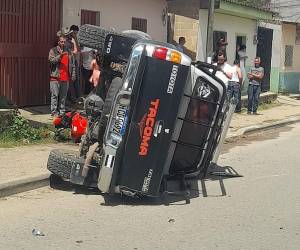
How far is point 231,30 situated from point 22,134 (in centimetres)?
1163

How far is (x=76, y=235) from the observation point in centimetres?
552

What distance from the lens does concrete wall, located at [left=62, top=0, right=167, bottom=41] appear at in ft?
42.4

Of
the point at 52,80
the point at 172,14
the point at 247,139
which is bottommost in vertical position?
the point at 247,139

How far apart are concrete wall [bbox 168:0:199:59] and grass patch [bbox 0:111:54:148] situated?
8.24 meters

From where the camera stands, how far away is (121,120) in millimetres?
6402

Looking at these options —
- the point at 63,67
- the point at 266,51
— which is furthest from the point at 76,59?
the point at 266,51

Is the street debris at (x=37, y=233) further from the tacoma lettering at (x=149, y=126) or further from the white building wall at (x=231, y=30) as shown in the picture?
the white building wall at (x=231, y=30)

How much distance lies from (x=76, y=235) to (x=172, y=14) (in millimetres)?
13156

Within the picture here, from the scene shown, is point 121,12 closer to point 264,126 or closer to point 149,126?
point 264,126

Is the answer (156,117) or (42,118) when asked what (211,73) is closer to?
(156,117)

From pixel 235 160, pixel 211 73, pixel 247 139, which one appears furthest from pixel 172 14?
pixel 211 73

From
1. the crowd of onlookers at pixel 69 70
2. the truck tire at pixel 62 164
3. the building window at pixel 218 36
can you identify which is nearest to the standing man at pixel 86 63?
the crowd of onlookers at pixel 69 70

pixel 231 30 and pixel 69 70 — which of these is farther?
pixel 231 30

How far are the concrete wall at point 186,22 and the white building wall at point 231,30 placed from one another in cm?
16
